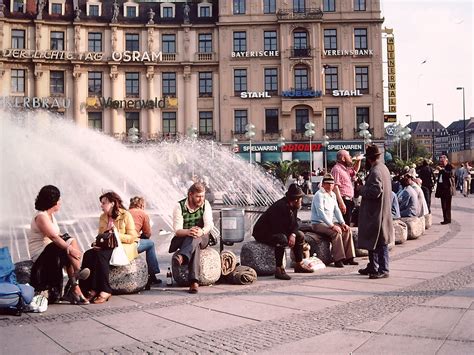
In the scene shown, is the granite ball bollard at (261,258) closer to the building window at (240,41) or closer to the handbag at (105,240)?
the handbag at (105,240)

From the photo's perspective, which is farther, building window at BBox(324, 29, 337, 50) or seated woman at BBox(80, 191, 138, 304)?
building window at BBox(324, 29, 337, 50)

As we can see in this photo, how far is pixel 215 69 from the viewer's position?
48.9 m

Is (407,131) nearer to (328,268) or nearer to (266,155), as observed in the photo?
(266,155)

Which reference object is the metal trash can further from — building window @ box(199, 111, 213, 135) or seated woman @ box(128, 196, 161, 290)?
building window @ box(199, 111, 213, 135)

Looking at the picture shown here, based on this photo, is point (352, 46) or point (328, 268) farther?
point (352, 46)

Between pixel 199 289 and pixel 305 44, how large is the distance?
143 feet

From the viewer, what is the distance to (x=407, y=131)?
3581cm

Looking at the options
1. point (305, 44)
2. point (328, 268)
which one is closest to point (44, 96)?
point (305, 44)

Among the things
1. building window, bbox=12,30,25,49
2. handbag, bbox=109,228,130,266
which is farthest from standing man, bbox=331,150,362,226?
building window, bbox=12,30,25,49

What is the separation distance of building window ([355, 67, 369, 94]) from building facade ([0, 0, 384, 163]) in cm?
9

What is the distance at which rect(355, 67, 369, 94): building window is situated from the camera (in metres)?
48.2

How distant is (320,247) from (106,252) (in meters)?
4.03

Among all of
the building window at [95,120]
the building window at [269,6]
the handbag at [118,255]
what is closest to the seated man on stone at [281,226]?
the handbag at [118,255]

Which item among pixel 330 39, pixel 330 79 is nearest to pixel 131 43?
pixel 330 39
